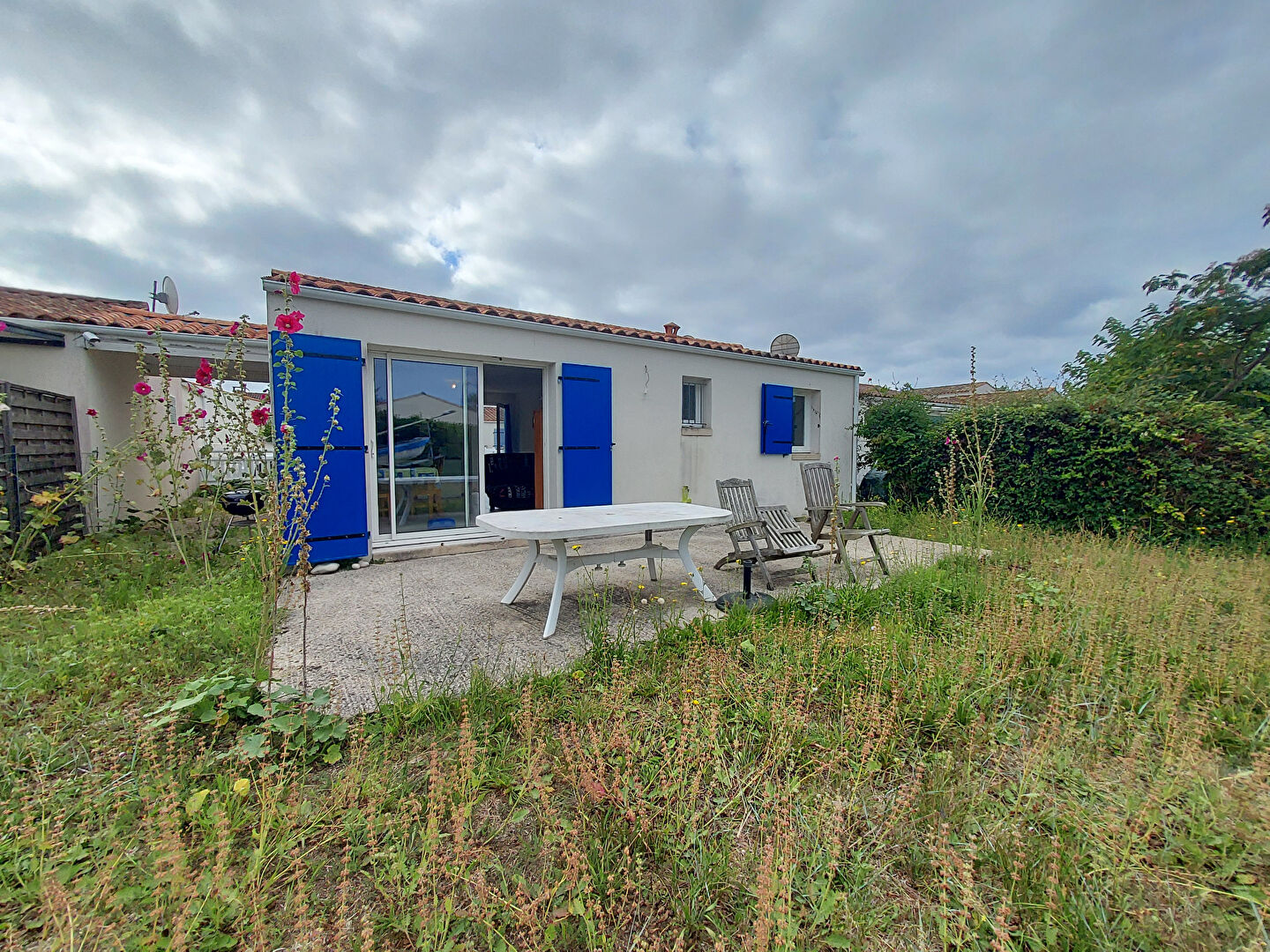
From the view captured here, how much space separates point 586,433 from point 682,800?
4886 mm

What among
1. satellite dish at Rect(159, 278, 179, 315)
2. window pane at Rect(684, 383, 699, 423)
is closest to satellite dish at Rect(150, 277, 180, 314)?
satellite dish at Rect(159, 278, 179, 315)

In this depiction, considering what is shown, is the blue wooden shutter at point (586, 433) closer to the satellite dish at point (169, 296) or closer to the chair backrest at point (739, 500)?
the chair backrest at point (739, 500)

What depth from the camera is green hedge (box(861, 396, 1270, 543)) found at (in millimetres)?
A: 4828

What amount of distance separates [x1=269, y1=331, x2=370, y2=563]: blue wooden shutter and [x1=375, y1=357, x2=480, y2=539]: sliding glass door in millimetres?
311

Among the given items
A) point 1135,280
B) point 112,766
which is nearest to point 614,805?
point 112,766

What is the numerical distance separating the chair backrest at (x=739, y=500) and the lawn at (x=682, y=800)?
67.0 inches

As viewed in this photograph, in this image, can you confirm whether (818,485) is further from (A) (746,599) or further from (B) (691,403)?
(B) (691,403)

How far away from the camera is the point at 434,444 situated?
538cm

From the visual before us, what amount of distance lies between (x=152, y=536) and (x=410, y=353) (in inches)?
118

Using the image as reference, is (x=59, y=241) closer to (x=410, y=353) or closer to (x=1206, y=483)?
(x=410, y=353)

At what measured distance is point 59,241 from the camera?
34.2 ft

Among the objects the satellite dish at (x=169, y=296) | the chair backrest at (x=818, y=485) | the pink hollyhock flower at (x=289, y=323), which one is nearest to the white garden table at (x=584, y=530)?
the pink hollyhock flower at (x=289, y=323)

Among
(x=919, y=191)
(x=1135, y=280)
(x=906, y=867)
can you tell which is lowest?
(x=906, y=867)

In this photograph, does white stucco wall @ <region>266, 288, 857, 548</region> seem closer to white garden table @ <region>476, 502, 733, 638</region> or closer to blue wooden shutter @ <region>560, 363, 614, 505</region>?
blue wooden shutter @ <region>560, 363, 614, 505</region>
